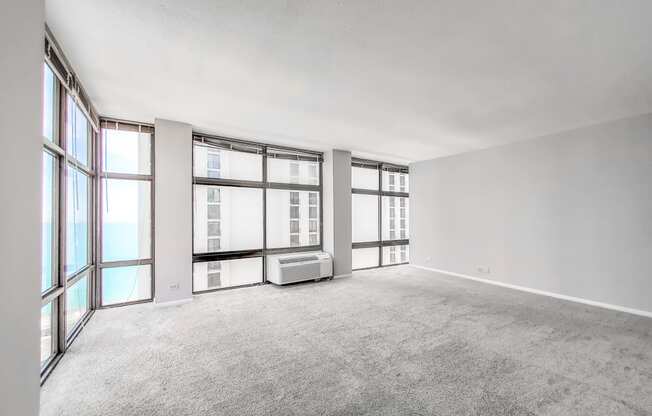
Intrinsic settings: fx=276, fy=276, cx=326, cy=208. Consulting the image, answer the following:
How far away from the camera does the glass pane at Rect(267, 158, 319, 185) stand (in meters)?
5.52

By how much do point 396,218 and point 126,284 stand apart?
5.90 metres

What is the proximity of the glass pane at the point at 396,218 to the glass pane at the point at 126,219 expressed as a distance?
5153 mm

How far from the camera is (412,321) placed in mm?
3480

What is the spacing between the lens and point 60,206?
8.67 feet

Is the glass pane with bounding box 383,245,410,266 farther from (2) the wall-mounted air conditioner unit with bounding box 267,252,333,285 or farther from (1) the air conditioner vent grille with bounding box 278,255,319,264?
(1) the air conditioner vent grille with bounding box 278,255,319,264

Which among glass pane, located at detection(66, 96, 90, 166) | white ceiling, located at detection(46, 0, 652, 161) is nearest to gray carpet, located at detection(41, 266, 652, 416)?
glass pane, located at detection(66, 96, 90, 166)

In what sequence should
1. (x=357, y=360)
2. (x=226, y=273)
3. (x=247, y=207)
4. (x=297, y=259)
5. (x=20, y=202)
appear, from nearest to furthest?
1. (x=20, y=202)
2. (x=357, y=360)
3. (x=226, y=273)
4. (x=247, y=207)
5. (x=297, y=259)

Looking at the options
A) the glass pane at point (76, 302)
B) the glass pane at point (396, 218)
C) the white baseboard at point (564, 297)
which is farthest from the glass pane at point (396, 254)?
the glass pane at point (76, 302)

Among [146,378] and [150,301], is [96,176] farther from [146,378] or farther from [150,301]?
[146,378]

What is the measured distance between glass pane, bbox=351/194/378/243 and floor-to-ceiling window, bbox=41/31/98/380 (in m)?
4.91

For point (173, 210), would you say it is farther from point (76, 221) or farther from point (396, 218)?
point (396, 218)

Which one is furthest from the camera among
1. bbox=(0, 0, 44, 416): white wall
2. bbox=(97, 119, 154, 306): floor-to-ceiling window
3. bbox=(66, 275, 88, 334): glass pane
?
bbox=(97, 119, 154, 306): floor-to-ceiling window

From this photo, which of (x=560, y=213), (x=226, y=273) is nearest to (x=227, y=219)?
(x=226, y=273)

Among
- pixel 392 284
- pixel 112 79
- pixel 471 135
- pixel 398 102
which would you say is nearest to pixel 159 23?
pixel 112 79
